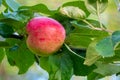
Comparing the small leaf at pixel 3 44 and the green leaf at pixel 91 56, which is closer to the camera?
the green leaf at pixel 91 56

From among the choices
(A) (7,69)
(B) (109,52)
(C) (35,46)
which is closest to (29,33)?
(C) (35,46)

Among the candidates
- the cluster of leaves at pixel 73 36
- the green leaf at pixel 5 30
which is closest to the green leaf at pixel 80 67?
the cluster of leaves at pixel 73 36

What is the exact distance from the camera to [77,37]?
52 cm

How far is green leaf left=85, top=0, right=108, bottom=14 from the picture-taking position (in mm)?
519

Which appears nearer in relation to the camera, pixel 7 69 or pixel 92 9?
pixel 92 9

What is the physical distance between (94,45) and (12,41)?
154mm

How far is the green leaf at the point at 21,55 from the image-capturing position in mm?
586

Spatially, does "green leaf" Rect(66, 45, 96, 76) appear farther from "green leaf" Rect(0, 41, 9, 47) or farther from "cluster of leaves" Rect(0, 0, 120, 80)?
"green leaf" Rect(0, 41, 9, 47)

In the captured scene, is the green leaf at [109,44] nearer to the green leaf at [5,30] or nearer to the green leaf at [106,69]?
the green leaf at [106,69]

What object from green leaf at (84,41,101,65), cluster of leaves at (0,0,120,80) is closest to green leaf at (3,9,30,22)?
cluster of leaves at (0,0,120,80)

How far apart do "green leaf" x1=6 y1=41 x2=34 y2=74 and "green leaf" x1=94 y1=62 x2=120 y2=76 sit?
125mm

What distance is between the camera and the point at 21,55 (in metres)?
Result: 0.60

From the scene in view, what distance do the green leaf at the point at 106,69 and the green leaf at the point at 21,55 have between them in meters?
0.13

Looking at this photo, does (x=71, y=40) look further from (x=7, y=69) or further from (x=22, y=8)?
(x=7, y=69)
